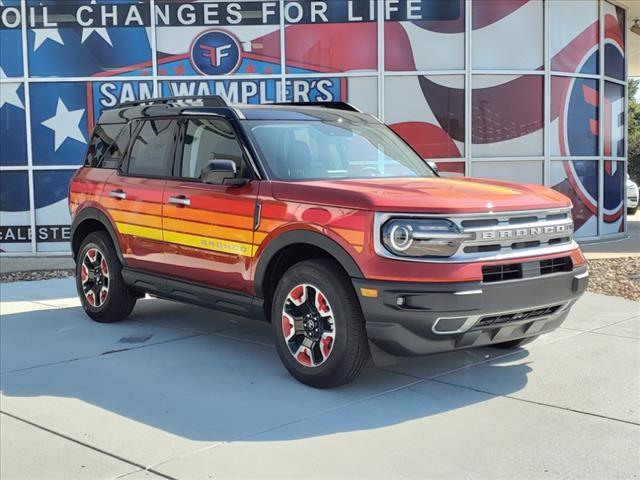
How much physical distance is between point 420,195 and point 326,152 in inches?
48.0

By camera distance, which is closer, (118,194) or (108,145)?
(118,194)

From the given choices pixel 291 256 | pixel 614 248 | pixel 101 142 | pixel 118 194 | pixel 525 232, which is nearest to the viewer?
pixel 525 232

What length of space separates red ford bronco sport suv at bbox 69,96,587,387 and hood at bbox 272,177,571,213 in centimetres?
1

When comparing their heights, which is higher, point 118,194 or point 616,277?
point 118,194

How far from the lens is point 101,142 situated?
7168 millimetres

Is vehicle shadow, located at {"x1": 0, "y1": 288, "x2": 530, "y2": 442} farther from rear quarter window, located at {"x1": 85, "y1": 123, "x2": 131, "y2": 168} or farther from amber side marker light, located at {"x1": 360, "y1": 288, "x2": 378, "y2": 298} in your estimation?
rear quarter window, located at {"x1": 85, "y1": 123, "x2": 131, "y2": 168}

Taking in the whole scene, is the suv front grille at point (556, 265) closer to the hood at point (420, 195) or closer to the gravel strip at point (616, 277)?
the hood at point (420, 195)

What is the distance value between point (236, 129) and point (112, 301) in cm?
224

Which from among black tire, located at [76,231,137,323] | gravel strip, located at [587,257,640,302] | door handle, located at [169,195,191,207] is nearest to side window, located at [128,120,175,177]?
door handle, located at [169,195,191,207]

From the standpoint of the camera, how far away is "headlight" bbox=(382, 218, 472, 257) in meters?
4.27

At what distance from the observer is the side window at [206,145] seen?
5484mm

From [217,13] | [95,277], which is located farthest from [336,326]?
[217,13]

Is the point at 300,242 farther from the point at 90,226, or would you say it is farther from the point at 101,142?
the point at 101,142

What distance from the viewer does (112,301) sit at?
6.67 metres
